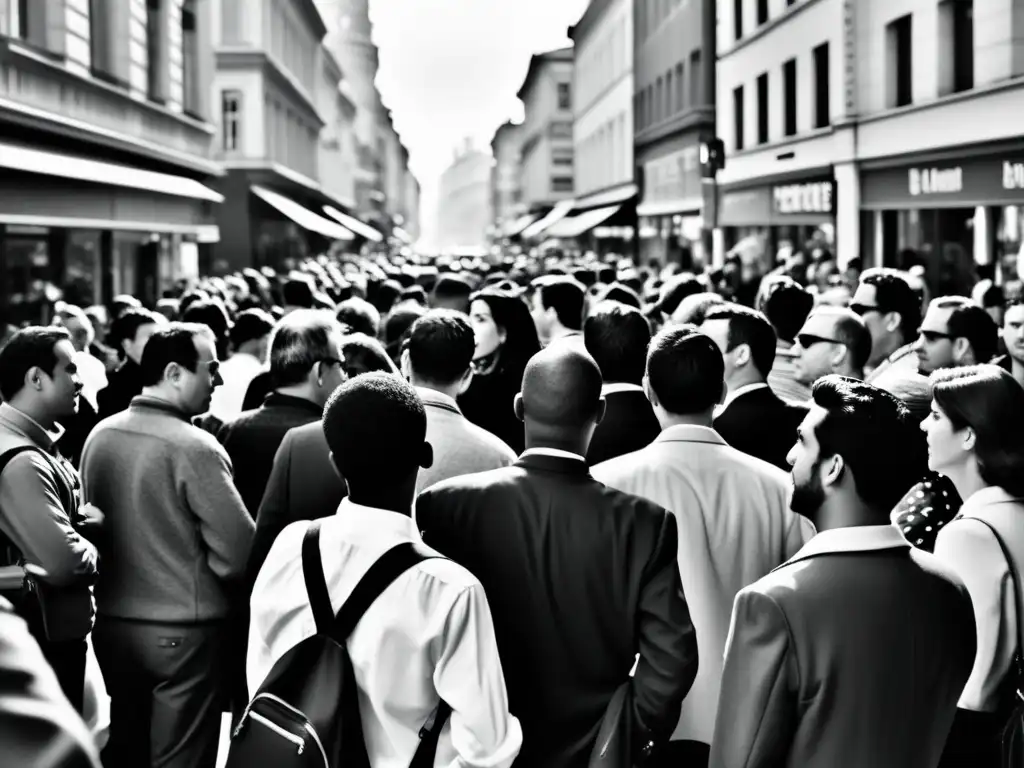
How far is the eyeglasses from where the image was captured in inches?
254

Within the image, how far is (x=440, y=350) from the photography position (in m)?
5.36

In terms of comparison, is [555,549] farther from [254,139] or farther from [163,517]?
[254,139]

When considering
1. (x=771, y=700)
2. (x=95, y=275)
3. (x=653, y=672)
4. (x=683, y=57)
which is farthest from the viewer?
(x=683, y=57)

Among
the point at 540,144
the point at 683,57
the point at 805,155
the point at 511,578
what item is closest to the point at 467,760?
the point at 511,578

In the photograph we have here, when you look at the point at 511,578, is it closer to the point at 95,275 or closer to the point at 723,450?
the point at 723,450

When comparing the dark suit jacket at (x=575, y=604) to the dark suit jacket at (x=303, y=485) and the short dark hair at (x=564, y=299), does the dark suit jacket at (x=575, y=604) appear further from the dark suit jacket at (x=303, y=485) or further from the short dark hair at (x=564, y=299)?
the short dark hair at (x=564, y=299)

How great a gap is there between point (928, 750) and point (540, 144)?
3632 inches

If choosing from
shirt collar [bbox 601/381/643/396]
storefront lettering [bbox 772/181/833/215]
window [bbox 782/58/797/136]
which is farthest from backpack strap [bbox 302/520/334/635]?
window [bbox 782/58/797/136]

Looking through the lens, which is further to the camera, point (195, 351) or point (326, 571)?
point (195, 351)

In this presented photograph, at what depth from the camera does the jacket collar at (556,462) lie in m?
4.00

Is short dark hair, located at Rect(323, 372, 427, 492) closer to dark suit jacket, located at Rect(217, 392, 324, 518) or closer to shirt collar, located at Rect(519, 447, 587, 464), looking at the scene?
shirt collar, located at Rect(519, 447, 587, 464)

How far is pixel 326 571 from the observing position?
3.48 metres

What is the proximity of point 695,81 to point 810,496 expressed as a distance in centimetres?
3809

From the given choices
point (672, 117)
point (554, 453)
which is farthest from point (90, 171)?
point (672, 117)
